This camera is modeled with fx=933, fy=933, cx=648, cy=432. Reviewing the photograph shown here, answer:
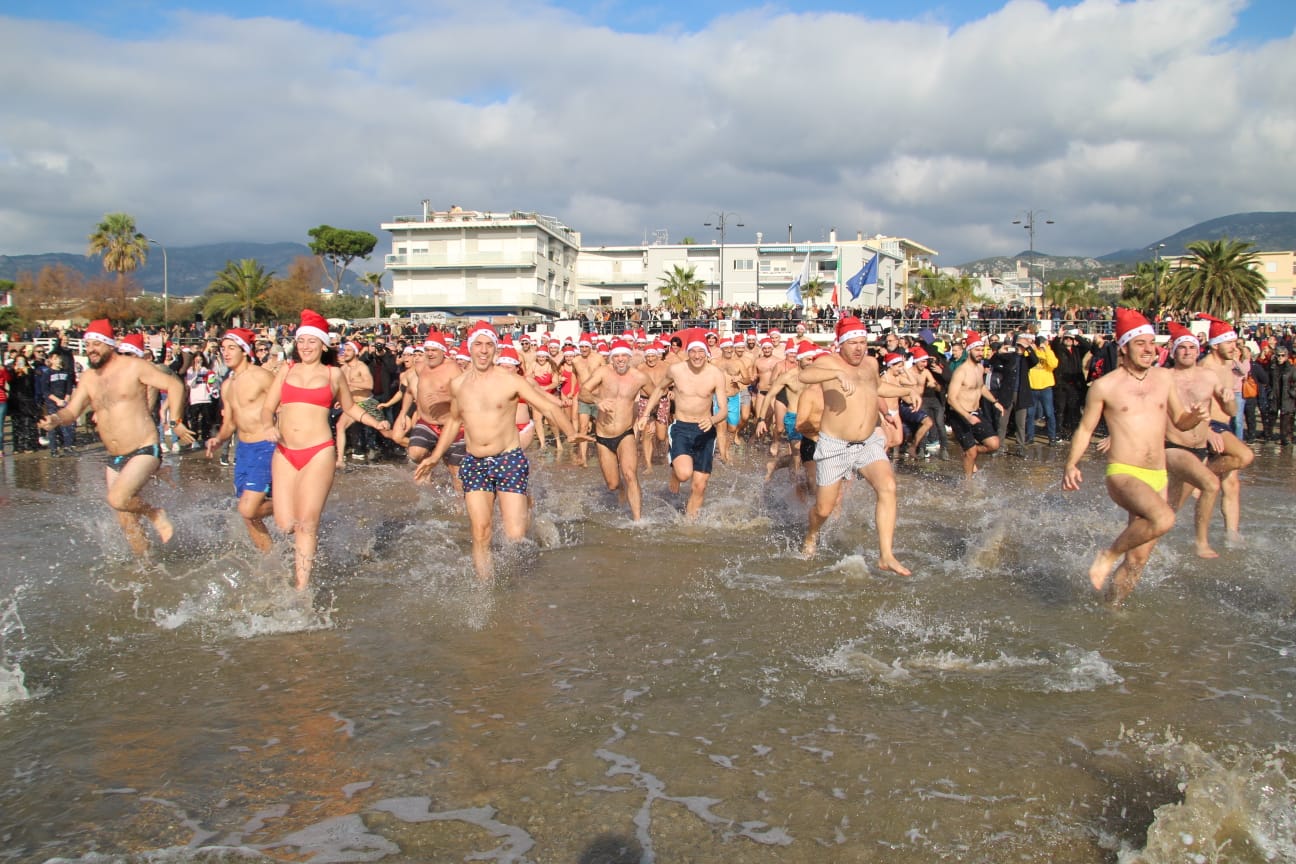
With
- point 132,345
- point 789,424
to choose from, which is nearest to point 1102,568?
point 789,424

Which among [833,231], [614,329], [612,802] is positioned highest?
[833,231]

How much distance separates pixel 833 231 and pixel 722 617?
7614 cm

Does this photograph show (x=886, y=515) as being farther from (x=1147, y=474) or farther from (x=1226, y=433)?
(x=1226, y=433)

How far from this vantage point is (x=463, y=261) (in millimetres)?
71000

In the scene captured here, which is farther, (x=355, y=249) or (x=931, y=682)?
(x=355, y=249)

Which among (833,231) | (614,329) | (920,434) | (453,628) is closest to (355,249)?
(833,231)

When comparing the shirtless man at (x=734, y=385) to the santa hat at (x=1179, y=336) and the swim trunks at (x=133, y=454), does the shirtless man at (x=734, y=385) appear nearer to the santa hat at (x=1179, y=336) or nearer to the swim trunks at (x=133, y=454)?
the santa hat at (x=1179, y=336)

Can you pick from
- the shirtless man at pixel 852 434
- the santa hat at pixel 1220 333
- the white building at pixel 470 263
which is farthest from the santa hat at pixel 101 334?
the white building at pixel 470 263

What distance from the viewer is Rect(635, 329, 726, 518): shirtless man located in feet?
29.6

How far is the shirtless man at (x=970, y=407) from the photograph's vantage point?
1148 centimetres

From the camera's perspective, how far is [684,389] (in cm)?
907

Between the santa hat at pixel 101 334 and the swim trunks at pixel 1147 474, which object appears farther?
the santa hat at pixel 101 334

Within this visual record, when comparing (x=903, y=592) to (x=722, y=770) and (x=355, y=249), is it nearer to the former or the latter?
(x=722, y=770)

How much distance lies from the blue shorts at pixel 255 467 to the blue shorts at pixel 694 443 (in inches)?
146
